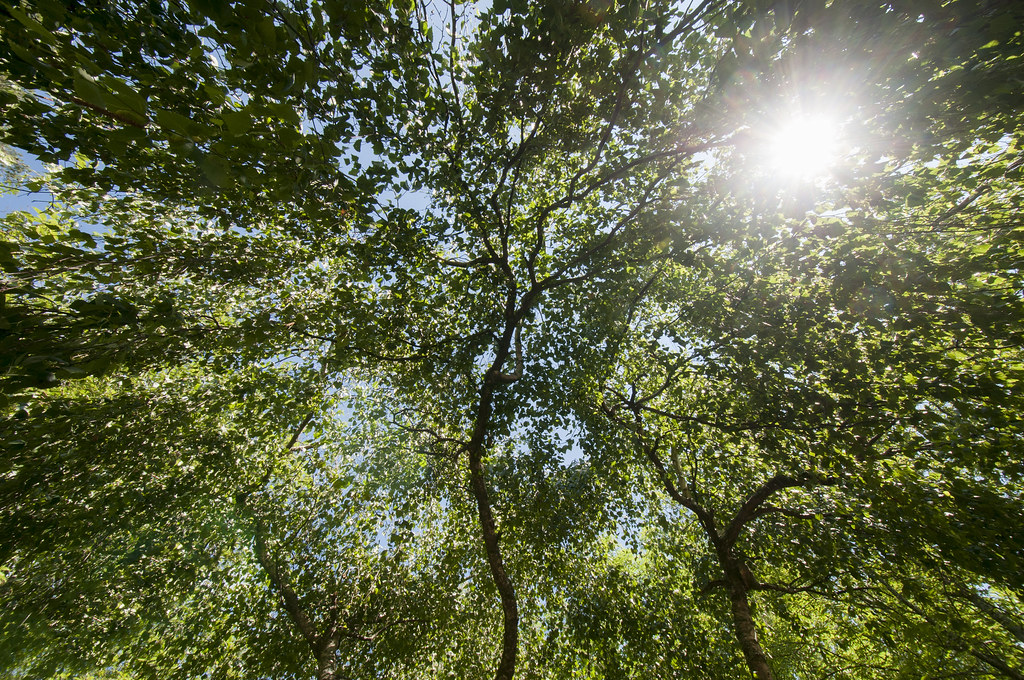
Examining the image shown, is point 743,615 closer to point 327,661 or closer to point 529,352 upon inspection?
point 529,352

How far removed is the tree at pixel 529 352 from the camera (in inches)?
169

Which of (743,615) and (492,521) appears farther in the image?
(492,521)

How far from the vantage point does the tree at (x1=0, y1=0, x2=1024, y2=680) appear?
14.0ft

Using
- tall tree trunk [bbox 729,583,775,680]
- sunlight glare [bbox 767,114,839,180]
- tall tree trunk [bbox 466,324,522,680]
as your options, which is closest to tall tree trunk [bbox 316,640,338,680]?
tall tree trunk [bbox 466,324,522,680]

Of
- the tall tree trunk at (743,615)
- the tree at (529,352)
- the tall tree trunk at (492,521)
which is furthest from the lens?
the tall tree trunk at (743,615)

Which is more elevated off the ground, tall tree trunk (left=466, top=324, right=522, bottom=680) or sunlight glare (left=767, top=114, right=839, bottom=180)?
sunlight glare (left=767, top=114, right=839, bottom=180)

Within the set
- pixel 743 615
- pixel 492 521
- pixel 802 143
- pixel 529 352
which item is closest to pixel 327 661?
pixel 492 521

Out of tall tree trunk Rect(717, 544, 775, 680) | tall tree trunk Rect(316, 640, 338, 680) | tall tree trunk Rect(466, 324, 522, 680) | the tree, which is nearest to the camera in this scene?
the tree

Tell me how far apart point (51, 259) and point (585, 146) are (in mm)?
7967

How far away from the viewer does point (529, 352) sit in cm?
961

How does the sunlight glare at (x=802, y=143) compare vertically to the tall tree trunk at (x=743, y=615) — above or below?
above

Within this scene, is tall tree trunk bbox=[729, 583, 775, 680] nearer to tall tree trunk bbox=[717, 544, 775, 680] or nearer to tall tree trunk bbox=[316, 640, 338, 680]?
tall tree trunk bbox=[717, 544, 775, 680]

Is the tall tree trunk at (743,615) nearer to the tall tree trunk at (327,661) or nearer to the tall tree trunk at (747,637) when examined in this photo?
the tall tree trunk at (747,637)

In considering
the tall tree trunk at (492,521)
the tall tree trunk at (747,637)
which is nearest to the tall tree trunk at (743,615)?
the tall tree trunk at (747,637)
